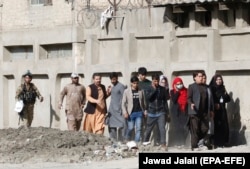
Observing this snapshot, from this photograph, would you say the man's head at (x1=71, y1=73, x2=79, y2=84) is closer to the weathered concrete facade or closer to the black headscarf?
the weathered concrete facade

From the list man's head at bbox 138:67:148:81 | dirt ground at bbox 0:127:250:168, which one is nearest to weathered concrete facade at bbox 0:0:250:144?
man's head at bbox 138:67:148:81

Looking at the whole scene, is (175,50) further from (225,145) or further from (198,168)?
(198,168)

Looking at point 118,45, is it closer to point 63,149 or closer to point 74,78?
point 74,78

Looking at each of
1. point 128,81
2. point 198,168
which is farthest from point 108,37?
point 198,168

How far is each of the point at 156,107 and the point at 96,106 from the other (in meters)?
1.74

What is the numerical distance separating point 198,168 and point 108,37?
11.0m

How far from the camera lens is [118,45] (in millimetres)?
23312

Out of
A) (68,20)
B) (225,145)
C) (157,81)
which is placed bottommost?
(225,145)

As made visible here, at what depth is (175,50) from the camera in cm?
2194

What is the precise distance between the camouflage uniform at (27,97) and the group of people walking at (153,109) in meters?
1.12

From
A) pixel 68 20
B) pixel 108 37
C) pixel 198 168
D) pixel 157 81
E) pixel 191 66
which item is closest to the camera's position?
pixel 198 168

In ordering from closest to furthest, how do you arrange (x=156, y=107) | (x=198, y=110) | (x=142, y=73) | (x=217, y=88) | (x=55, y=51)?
1. (x=198, y=110)
2. (x=217, y=88)
3. (x=156, y=107)
4. (x=142, y=73)
5. (x=55, y=51)

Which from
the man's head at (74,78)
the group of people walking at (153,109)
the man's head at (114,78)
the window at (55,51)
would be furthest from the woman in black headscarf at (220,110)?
the window at (55,51)

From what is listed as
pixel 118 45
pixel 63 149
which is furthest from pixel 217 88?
pixel 118 45
